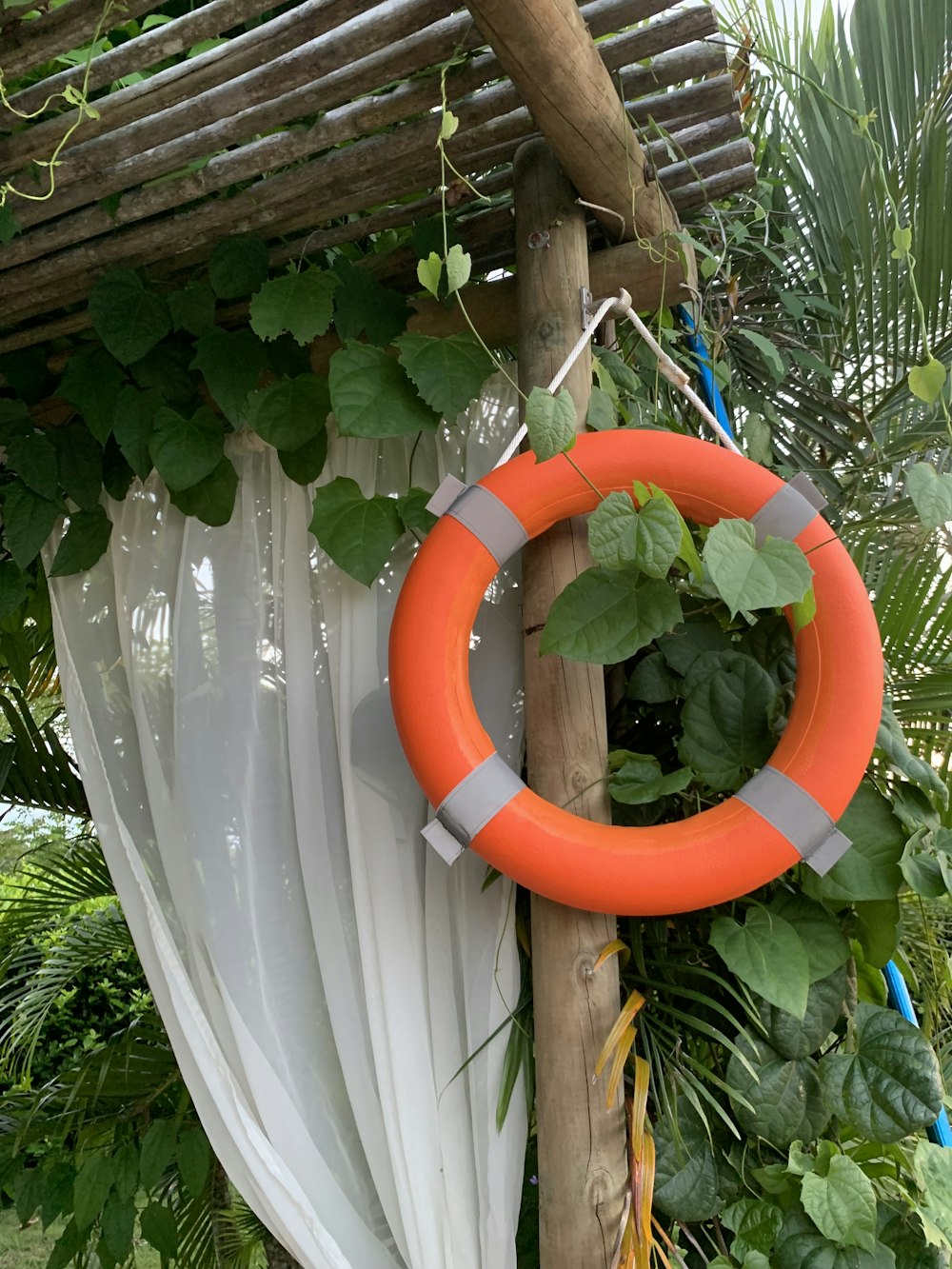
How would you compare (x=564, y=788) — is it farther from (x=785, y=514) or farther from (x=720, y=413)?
(x=720, y=413)

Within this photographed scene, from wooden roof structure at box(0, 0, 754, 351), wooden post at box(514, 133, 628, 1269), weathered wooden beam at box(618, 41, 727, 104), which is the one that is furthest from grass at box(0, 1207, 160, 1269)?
weathered wooden beam at box(618, 41, 727, 104)

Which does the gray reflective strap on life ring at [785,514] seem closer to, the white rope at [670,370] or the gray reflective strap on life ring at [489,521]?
the white rope at [670,370]

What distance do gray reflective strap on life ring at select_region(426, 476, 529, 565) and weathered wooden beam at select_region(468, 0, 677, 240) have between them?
40 cm

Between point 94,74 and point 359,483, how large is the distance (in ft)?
1.85

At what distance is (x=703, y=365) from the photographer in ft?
5.05

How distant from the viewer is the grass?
296cm

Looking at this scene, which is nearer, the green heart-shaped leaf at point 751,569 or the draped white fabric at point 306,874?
the green heart-shaped leaf at point 751,569

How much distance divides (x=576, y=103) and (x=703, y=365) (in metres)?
0.59

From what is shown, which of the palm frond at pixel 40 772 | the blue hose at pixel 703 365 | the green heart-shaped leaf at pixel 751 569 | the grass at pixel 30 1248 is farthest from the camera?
the grass at pixel 30 1248

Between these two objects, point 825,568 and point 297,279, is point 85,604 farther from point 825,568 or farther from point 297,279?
point 825,568

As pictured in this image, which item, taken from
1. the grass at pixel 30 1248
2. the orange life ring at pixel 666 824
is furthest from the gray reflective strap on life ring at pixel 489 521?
the grass at pixel 30 1248

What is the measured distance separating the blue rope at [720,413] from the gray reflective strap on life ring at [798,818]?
0.25 m

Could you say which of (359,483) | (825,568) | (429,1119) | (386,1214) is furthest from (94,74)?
(386,1214)

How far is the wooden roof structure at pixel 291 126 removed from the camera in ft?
3.18
